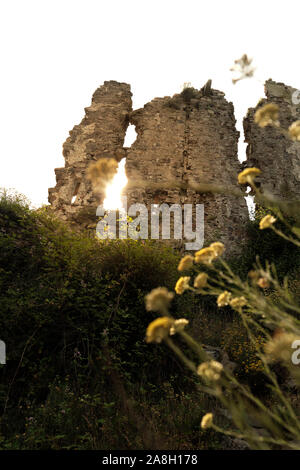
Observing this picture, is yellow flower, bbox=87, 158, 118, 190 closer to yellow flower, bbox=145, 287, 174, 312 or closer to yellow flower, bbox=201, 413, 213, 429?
yellow flower, bbox=145, 287, 174, 312

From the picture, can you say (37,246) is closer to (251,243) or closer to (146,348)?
(146,348)

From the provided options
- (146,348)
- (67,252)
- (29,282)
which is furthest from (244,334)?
(29,282)

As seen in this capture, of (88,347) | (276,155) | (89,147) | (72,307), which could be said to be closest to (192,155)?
(276,155)

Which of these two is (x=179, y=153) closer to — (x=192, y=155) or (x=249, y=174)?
(x=192, y=155)

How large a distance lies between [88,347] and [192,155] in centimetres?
960

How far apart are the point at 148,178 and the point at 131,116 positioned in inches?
115

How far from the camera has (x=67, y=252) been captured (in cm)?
504

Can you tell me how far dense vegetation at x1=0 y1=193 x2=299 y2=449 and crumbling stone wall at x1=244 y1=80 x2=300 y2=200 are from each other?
8.05 meters

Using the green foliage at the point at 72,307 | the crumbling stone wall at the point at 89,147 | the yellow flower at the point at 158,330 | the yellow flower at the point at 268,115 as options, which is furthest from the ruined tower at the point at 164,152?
the yellow flower at the point at 158,330

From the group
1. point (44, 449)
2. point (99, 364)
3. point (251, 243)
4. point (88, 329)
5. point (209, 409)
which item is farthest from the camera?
point (251, 243)

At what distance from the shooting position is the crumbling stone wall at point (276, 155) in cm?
1266

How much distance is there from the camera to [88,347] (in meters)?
4.22

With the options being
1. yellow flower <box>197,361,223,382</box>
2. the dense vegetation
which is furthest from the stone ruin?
yellow flower <box>197,361,223,382</box>

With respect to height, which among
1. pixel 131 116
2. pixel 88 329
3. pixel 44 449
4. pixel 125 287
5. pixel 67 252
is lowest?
pixel 44 449
